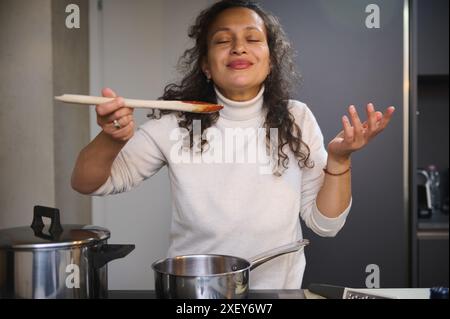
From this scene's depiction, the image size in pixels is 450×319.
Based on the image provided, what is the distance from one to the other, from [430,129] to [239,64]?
116 centimetres

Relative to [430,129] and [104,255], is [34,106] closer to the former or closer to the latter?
[104,255]

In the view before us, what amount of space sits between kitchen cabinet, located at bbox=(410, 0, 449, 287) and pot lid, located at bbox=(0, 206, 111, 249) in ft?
2.79

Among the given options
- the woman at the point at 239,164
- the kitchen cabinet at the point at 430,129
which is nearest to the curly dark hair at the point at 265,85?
the woman at the point at 239,164

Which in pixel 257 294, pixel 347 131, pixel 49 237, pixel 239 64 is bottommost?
pixel 257 294

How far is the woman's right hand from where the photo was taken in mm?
576

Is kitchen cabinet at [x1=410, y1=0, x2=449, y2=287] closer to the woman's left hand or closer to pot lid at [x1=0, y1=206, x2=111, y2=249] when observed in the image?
the woman's left hand

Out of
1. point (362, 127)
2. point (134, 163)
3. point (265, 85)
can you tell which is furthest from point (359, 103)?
point (134, 163)

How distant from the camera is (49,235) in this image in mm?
556

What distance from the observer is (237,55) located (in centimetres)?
77

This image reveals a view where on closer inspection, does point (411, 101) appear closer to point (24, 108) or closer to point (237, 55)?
point (237, 55)

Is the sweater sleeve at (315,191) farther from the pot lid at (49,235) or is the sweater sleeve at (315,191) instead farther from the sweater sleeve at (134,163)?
the pot lid at (49,235)

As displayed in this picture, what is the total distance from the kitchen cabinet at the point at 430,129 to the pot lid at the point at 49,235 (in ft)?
2.79

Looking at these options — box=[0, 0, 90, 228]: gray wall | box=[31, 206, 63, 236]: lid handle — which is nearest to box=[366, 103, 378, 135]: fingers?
box=[31, 206, 63, 236]: lid handle
